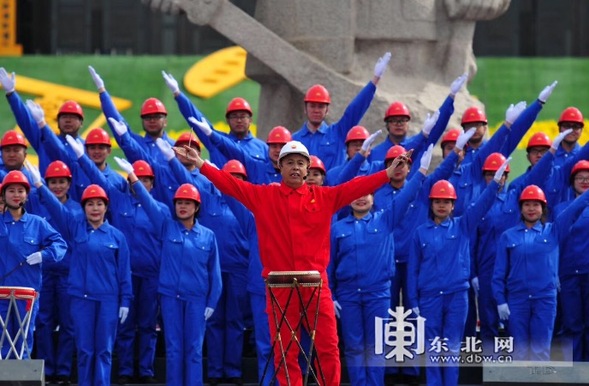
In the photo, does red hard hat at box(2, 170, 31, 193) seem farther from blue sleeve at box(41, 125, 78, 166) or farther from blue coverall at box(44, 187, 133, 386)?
blue sleeve at box(41, 125, 78, 166)

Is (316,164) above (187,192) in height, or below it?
above

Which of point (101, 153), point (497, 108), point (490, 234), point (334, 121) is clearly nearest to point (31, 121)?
point (101, 153)

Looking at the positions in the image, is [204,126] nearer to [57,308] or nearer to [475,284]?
[57,308]

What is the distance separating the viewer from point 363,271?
55.4 feet

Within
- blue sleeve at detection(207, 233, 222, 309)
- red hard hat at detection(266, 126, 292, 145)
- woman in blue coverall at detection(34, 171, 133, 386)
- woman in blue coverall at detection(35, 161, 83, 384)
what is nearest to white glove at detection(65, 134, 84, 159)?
woman in blue coverall at detection(35, 161, 83, 384)

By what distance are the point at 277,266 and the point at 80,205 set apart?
137 inches

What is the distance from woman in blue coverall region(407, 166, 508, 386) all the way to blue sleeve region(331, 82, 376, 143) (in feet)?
4.49

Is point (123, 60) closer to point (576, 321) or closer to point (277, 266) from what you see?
point (576, 321)

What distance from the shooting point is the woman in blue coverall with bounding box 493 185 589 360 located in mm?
16891

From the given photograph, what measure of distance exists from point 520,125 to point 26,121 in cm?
431

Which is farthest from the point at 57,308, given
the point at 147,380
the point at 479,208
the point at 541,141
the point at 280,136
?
the point at 541,141

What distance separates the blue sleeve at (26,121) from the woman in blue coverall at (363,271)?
2.89 meters

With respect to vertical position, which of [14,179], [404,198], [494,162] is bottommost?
[404,198]

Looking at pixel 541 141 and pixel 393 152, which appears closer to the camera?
pixel 393 152
